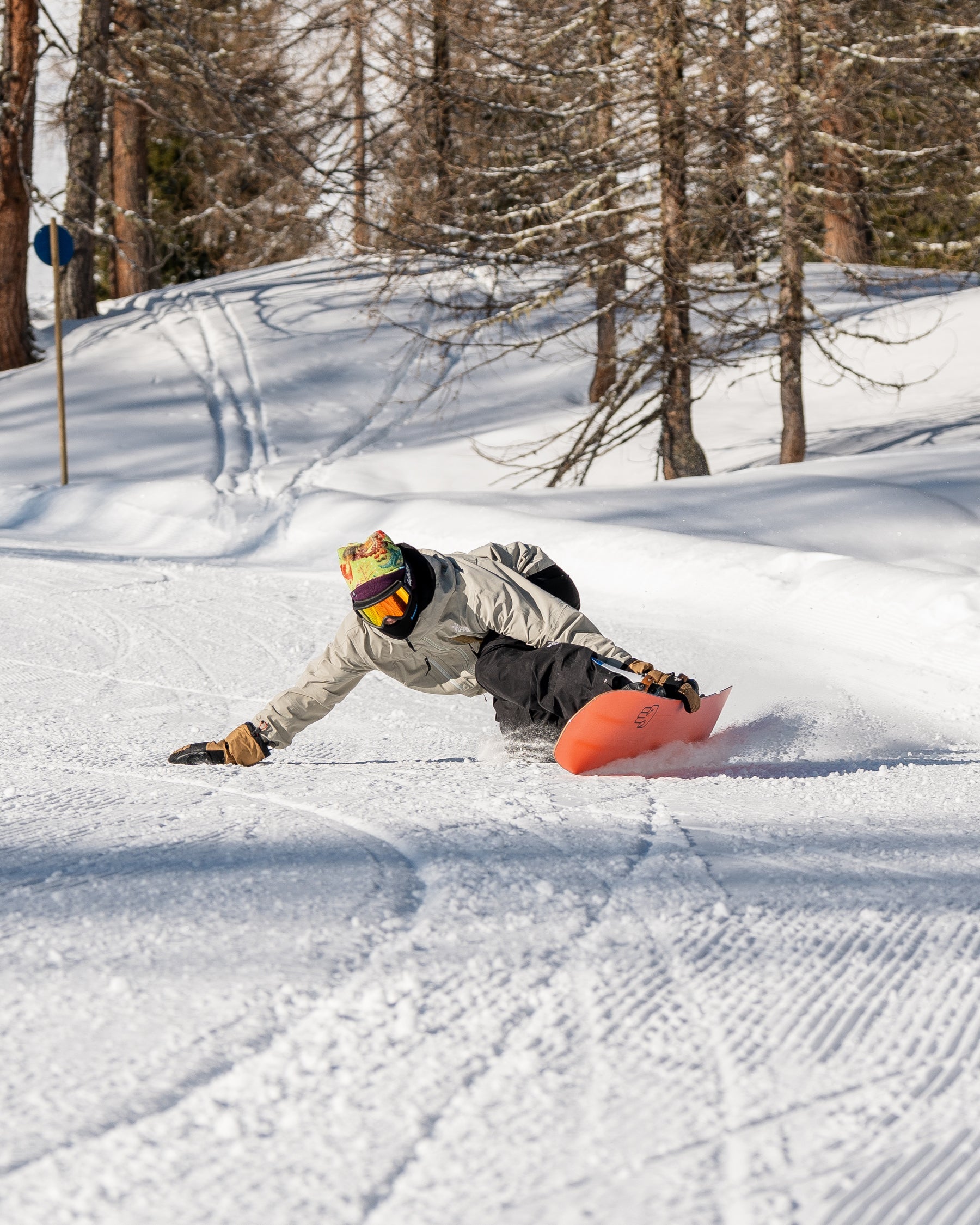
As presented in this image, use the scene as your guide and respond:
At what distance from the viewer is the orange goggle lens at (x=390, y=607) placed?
4.21m

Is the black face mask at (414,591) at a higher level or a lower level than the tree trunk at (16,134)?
lower

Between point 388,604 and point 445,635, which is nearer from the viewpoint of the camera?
point 388,604

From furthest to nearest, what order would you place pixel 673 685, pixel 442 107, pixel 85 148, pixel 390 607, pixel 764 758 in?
1. pixel 85 148
2. pixel 442 107
3. pixel 764 758
4. pixel 390 607
5. pixel 673 685

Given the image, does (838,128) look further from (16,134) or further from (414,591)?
(414,591)

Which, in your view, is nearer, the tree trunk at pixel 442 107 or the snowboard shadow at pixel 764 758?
the snowboard shadow at pixel 764 758

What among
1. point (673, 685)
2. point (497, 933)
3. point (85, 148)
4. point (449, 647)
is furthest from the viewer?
point (85, 148)

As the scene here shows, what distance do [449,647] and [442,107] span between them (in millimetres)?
9000

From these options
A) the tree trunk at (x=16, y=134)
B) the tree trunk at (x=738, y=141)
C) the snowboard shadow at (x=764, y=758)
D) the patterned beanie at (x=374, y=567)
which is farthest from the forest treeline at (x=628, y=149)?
the patterned beanie at (x=374, y=567)

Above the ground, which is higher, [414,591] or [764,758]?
[414,591]

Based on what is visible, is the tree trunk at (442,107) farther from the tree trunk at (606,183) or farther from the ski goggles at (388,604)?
the ski goggles at (388,604)

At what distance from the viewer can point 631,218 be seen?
38.5 ft

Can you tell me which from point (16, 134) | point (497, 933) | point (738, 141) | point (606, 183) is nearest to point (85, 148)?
point (16, 134)

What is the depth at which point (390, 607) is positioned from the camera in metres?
4.22

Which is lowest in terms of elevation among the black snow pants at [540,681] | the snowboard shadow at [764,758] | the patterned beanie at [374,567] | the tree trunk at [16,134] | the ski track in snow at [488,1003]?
the snowboard shadow at [764,758]
